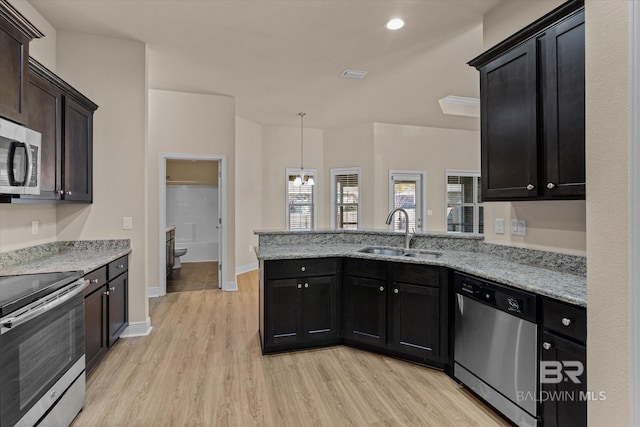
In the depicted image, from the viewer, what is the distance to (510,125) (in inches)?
89.7

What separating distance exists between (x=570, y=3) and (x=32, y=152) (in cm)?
335

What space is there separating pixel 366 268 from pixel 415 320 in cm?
58

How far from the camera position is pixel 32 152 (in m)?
2.07

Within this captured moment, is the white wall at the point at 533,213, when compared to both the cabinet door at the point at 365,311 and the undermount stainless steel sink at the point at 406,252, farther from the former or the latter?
the cabinet door at the point at 365,311

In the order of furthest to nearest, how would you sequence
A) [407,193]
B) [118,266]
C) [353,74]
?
[407,193]
[353,74]
[118,266]

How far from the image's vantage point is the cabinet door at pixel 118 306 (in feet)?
9.41

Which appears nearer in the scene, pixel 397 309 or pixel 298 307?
pixel 397 309

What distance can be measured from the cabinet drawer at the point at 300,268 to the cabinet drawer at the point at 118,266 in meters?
1.35

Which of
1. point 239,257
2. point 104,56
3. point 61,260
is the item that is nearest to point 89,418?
point 61,260

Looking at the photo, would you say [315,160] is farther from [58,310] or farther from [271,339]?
[58,310]

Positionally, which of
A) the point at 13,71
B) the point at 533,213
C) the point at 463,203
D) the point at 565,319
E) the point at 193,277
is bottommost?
the point at 193,277

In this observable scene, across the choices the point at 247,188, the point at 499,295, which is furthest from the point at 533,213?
the point at 247,188

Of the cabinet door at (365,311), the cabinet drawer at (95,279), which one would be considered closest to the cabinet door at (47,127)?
the cabinet drawer at (95,279)

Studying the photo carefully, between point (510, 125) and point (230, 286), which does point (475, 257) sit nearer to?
point (510, 125)
